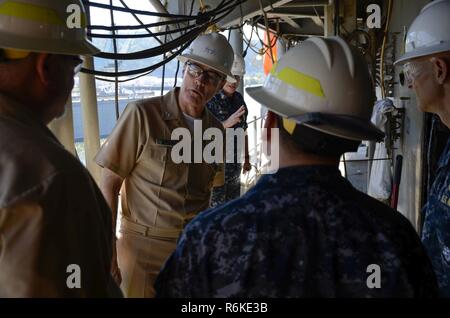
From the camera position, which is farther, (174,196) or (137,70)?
(137,70)

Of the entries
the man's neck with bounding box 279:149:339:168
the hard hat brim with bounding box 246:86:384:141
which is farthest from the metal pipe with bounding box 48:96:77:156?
the man's neck with bounding box 279:149:339:168

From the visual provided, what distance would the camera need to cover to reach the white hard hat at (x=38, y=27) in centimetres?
137

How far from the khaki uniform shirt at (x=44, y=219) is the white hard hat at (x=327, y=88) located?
0.65 m

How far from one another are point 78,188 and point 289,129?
2.09 feet

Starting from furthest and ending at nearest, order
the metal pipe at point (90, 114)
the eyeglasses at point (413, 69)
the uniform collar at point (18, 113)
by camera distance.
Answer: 1. the metal pipe at point (90, 114)
2. the eyeglasses at point (413, 69)
3. the uniform collar at point (18, 113)

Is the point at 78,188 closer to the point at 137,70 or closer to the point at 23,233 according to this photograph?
the point at 23,233

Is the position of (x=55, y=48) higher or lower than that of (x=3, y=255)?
higher

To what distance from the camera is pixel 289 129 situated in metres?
1.40

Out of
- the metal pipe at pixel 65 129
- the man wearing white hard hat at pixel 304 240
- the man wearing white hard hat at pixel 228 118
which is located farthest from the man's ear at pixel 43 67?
the man wearing white hard hat at pixel 228 118

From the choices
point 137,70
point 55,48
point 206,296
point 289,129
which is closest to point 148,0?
point 137,70

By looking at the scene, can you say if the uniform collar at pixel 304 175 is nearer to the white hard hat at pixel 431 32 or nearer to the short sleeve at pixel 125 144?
the white hard hat at pixel 431 32

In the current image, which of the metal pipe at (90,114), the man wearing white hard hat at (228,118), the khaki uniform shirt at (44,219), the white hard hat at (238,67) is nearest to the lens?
the khaki uniform shirt at (44,219)

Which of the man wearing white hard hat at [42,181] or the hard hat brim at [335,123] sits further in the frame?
the hard hat brim at [335,123]

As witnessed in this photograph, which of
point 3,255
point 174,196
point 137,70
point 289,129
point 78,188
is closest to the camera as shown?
point 3,255
